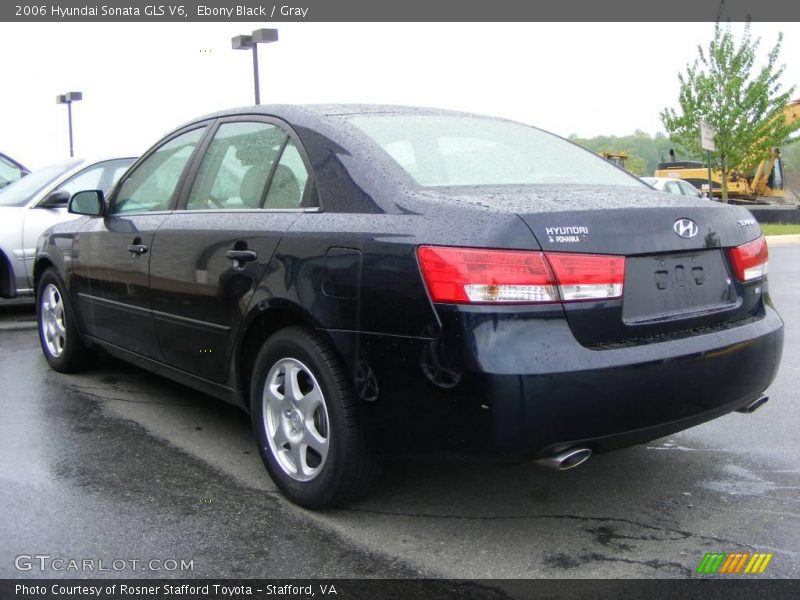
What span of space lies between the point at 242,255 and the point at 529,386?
4.66 ft

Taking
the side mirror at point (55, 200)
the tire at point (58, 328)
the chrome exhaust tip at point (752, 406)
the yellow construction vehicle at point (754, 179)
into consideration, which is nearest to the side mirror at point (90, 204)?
the tire at point (58, 328)

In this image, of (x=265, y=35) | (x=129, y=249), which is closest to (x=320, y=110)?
(x=129, y=249)

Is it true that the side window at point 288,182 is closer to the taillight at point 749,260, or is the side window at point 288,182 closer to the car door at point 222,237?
the car door at point 222,237

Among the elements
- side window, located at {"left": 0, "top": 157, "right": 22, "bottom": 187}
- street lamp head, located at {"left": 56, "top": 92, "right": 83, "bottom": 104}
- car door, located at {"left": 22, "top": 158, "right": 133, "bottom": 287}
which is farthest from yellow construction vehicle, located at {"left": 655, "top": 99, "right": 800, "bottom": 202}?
car door, located at {"left": 22, "top": 158, "right": 133, "bottom": 287}

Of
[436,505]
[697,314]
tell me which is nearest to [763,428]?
[697,314]

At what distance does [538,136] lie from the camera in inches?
156

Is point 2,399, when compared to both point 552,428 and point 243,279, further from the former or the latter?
point 552,428

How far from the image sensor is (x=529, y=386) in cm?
254

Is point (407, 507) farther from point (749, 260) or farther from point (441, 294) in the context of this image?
point (749, 260)

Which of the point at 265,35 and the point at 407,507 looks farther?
the point at 265,35

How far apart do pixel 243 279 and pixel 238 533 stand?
1.01m

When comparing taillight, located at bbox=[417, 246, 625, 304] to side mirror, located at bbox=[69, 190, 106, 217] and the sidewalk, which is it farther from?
the sidewalk

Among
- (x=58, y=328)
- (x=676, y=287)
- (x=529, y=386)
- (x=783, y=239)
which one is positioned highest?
(x=676, y=287)

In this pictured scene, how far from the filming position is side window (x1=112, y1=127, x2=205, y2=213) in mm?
4223
